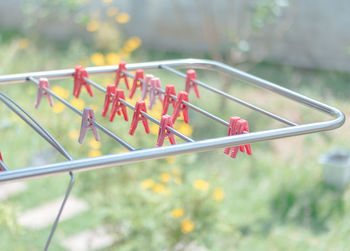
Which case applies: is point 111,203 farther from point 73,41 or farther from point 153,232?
point 73,41

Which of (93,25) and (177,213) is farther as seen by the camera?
(93,25)

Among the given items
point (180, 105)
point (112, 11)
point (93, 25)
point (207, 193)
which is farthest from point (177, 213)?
point (112, 11)

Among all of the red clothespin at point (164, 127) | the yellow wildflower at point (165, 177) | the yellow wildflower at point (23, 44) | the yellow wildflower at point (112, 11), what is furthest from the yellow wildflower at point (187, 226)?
the yellow wildflower at point (23, 44)

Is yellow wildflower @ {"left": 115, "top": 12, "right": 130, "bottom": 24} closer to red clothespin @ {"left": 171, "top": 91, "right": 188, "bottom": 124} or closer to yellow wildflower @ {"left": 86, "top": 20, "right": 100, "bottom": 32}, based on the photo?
yellow wildflower @ {"left": 86, "top": 20, "right": 100, "bottom": 32}

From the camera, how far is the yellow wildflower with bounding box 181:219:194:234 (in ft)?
8.70

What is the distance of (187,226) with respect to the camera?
2.65 meters

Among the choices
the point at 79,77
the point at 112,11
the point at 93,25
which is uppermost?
the point at 79,77

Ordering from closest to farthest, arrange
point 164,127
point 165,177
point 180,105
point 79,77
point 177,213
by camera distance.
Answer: point 164,127 < point 180,105 < point 79,77 < point 177,213 < point 165,177

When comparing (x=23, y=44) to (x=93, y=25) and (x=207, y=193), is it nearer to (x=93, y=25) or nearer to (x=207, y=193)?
(x=93, y=25)

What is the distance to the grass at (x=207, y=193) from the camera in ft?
8.95

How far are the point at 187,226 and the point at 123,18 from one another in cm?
388

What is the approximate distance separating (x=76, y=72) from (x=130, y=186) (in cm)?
134

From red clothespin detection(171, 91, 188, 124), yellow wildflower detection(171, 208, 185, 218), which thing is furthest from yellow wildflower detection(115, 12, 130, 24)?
red clothespin detection(171, 91, 188, 124)

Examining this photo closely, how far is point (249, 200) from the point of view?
348 cm
